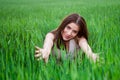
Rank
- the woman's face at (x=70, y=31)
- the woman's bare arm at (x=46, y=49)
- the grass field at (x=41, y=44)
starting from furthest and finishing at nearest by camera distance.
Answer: the woman's face at (x=70, y=31) < the woman's bare arm at (x=46, y=49) < the grass field at (x=41, y=44)

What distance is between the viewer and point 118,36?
1.37 meters

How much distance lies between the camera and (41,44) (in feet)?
4.24

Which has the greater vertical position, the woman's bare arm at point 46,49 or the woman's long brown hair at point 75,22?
the woman's long brown hair at point 75,22

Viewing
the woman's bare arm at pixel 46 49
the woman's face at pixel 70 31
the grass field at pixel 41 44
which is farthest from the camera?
the woman's face at pixel 70 31

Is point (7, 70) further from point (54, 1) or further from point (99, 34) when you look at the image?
point (54, 1)

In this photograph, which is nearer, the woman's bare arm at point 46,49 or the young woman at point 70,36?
the woman's bare arm at point 46,49

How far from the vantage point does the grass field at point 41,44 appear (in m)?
0.84

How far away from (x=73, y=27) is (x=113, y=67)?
42 cm

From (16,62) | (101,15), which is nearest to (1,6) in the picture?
(101,15)

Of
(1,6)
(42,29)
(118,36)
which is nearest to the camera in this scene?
(118,36)

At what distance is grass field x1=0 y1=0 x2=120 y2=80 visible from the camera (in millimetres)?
845

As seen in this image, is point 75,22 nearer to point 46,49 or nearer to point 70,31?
point 70,31

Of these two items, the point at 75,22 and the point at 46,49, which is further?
the point at 75,22

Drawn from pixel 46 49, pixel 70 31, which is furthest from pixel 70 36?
pixel 46 49
